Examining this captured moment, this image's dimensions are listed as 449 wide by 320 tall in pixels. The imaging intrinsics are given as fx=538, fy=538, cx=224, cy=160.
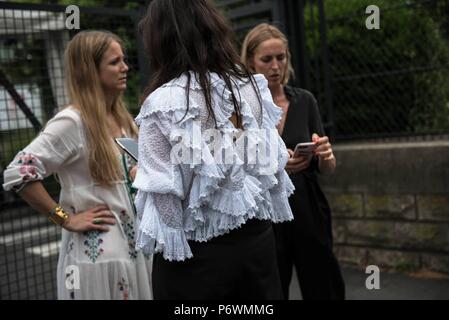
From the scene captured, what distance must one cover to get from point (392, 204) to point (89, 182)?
2.62 metres

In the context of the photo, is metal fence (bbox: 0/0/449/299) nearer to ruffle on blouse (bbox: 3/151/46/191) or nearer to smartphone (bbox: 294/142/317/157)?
ruffle on blouse (bbox: 3/151/46/191)

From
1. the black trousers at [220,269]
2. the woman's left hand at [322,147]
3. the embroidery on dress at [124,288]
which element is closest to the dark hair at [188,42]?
the black trousers at [220,269]

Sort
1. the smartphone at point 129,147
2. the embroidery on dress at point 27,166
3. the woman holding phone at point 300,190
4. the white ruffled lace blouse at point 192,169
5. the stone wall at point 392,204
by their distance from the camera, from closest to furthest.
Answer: the white ruffled lace blouse at point 192,169 < the smartphone at point 129,147 < the embroidery on dress at point 27,166 < the woman holding phone at point 300,190 < the stone wall at point 392,204

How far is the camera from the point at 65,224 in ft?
9.01

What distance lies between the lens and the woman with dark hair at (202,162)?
185 cm

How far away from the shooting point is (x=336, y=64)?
518cm

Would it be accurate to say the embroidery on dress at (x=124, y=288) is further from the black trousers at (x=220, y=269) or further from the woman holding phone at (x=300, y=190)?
the woman holding phone at (x=300, y=190)

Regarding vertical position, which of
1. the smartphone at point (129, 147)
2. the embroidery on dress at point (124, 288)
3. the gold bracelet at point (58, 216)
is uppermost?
the smartphone at point (129, 147)

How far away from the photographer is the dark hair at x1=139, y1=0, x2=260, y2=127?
1.92m

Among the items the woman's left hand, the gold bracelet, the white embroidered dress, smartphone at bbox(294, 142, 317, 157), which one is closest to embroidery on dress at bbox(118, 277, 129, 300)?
the white embroidered dress

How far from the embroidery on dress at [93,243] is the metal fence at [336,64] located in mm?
1627

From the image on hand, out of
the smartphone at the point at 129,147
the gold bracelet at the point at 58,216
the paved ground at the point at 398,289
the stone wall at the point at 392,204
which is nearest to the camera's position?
the smartphone at the point at 129,147
